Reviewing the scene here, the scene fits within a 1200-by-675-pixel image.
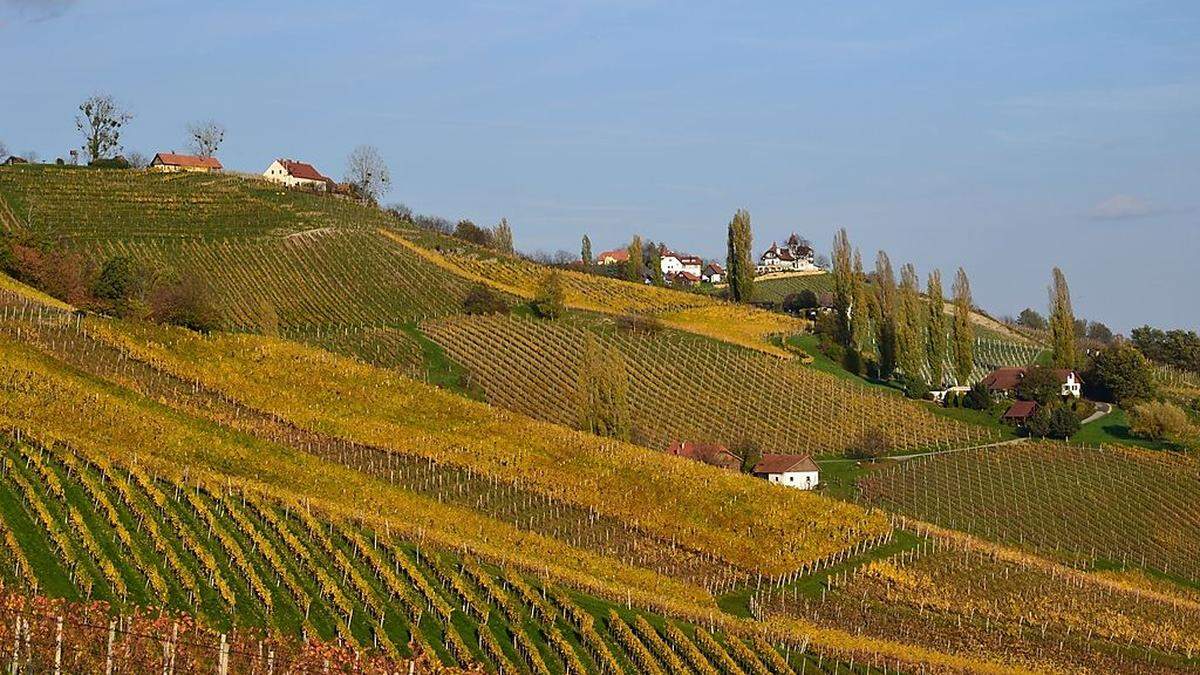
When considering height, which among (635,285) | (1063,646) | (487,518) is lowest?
(1063,646)

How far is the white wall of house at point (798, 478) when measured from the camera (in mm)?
74750

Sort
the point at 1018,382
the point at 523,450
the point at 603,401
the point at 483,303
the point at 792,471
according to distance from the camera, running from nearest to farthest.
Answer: the point at 523,450, the point at 792,471, the point at 603,401, the point at 483,303, the point at 1018,382

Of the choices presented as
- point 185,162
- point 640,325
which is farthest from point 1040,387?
point 185,162

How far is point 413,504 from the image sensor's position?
176 ft

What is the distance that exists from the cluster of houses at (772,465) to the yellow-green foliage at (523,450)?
698cm

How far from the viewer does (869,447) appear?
8338cm

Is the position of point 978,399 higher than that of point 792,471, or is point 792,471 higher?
point 978,399

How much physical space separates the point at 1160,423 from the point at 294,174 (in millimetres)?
87651

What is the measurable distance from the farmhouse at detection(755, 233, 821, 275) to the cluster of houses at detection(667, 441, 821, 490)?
99898 mm

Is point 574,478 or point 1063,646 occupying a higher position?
point 574,478

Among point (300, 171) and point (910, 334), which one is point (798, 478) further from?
point (300, 171)

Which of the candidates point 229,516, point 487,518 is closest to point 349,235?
point 487,518

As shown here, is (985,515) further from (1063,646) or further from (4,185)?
(4,185)

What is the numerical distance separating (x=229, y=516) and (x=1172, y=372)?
8737 centimetres
